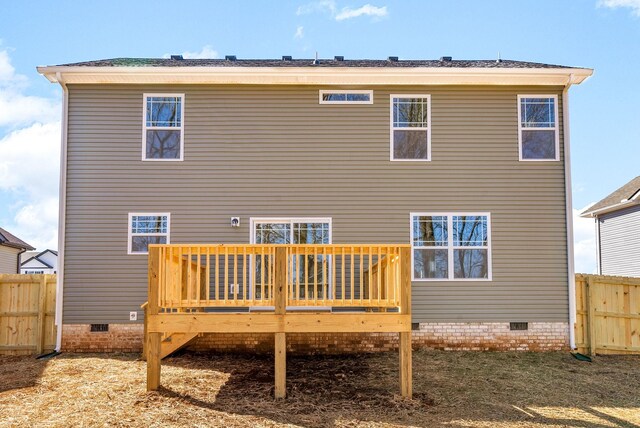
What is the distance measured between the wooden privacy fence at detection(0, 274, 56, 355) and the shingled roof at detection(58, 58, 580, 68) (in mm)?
4358

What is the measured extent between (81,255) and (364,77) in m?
6.28

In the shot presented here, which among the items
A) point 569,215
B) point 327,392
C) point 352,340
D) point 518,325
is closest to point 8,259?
point 352,340

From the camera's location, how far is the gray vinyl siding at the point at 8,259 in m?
19.3

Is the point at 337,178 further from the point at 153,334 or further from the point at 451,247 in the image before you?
the point at 153,334

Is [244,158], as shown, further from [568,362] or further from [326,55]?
[568,362]

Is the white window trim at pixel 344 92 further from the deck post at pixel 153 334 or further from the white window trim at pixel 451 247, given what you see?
the deck post at pixel 153 334

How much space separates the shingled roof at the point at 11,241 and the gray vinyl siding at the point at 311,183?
35.9ft

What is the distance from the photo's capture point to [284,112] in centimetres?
1016

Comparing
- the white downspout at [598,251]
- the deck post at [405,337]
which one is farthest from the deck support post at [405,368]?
the white downspout at [598,251]

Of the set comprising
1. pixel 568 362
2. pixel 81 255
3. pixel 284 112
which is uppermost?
pixel 284 112

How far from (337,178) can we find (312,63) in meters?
2.94

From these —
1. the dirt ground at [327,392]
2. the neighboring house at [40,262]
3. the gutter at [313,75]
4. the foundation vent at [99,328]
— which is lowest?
the dirt ground at [327,392]

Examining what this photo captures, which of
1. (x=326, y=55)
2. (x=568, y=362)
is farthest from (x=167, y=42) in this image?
(x=568, y=362)

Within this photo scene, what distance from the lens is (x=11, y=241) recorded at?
19609 millimetres
